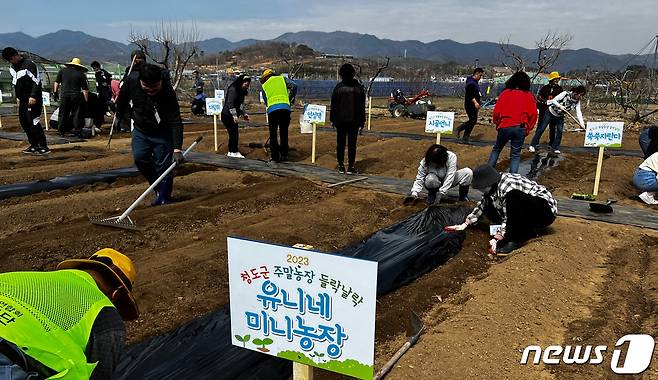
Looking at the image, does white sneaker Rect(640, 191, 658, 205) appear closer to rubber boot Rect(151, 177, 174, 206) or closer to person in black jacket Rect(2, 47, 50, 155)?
rubber boot Rect(151, 177, 174, 206)

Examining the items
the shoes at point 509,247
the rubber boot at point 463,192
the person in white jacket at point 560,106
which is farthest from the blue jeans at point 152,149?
the person in white jacket at point 560,106

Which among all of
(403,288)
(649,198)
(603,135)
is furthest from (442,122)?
(403,288)

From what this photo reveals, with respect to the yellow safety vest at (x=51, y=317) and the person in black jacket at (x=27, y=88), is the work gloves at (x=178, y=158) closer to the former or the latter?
the yellow safety vest at (x=51, y=317)

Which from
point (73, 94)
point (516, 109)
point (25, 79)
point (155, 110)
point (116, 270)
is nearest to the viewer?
point (116, 270)

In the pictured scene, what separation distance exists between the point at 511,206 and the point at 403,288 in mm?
1315

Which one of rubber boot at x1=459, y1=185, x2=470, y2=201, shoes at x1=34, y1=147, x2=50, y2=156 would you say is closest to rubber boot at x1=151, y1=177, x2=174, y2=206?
rubber boot at x1=459, y1=185, x2=470, y2=201

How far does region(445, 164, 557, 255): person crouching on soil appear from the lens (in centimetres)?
438

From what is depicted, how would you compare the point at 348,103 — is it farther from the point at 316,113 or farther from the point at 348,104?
the point at 316,113

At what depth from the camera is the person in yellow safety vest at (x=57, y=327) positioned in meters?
1.06

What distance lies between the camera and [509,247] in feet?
15.0

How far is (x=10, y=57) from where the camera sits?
8.09 metres

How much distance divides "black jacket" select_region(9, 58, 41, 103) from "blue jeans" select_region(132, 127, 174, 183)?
446 centimetres

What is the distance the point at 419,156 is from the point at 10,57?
7178 mm

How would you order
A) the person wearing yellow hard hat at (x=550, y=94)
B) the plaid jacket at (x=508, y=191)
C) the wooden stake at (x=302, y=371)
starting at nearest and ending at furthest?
1. the wooden stake at (x=302, y=371)
2. the plaid jacket at (x=508, y=191)
3. the person wearing yellow hard hat at (x=550, y=94)
